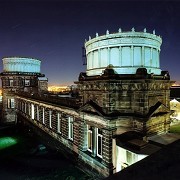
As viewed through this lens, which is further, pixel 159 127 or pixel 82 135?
pixel 82 135

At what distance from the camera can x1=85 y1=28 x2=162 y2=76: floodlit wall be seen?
16.0 m

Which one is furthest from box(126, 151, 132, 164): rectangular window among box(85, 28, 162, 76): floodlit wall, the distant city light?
the distant city light

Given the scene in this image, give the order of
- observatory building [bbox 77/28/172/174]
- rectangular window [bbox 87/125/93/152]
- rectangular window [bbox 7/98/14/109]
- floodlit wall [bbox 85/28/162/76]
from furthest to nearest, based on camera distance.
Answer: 1. rectangular window [bbox 7/98/14/109]
2. rectangular window [bbox 87/125/93/152]
3. floodlit wall [bbox 85/28/162/76]
4. observatory building [bbox 77/28/172/174]

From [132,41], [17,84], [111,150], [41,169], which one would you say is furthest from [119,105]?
[17,84]

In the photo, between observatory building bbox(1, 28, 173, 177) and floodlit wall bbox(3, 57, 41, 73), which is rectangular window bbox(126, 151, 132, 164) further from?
floodlit wall bbox(3, 57, 41, 73)

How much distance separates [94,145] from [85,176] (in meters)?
3.20

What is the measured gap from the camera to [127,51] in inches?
635

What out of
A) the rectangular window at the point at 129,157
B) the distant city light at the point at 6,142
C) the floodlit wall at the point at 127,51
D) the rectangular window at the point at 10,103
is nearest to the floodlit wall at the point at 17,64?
the rectangular window at the point at 10,103

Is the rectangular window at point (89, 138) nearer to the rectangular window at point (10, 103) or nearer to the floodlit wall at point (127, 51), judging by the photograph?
the floodlit wall at point (127, 51)

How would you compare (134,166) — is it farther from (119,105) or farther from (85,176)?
(85,176)

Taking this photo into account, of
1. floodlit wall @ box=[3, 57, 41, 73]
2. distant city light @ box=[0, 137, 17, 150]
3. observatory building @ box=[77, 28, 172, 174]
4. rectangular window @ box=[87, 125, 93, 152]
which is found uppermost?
floodlit wall @ box=[3, 57, 41, 73]

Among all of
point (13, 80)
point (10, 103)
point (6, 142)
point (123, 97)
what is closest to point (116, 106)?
point (123, 97)

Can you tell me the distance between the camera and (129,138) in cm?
1321

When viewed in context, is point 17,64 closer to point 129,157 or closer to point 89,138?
point 89,138
